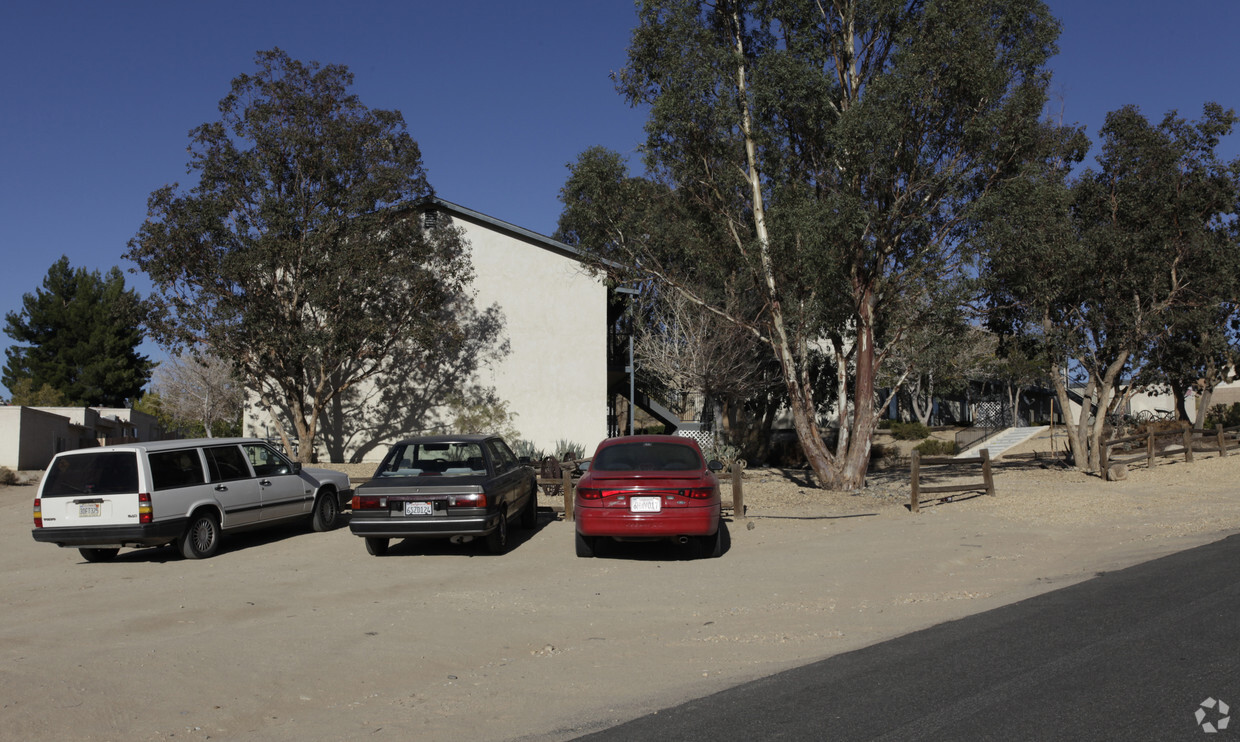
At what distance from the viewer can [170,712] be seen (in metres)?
5.46

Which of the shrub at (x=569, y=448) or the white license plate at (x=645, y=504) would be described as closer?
the white license plate at (x=645, y=504)

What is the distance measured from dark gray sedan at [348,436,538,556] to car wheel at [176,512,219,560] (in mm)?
1986

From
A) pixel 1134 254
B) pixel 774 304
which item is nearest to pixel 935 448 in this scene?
pixel 1134 254

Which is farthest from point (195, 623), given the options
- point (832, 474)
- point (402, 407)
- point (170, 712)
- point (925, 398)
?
point (925, 398)

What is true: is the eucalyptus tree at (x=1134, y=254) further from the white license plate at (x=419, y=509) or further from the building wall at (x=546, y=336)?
the white license plate at (x=419, y=509)

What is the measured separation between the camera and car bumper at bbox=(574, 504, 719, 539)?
34.0 ft

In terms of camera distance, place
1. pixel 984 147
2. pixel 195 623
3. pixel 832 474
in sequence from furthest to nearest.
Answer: pixel 832 474 < pixel 984 147 < pixel 195 623

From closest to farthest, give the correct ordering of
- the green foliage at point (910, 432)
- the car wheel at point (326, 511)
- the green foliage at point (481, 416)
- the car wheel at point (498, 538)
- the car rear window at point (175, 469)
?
the car rear window at point (175, 469) → the car wheel at point (498, 538) → the car wheel at point (326, 511) → the green foliage at point (481, 416) → the green foliage at point (910, 432)

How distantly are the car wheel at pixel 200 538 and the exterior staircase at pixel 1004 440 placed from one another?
31.1 meters

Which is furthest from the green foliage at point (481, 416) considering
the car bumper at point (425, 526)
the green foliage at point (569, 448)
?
the car bumper at point (425, 526)

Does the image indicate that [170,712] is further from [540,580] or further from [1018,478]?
[1018,478]

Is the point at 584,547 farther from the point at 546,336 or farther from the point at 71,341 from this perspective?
the point at 71,341

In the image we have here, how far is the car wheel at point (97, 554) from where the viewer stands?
11.7 metres

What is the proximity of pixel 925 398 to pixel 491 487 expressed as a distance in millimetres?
41908
